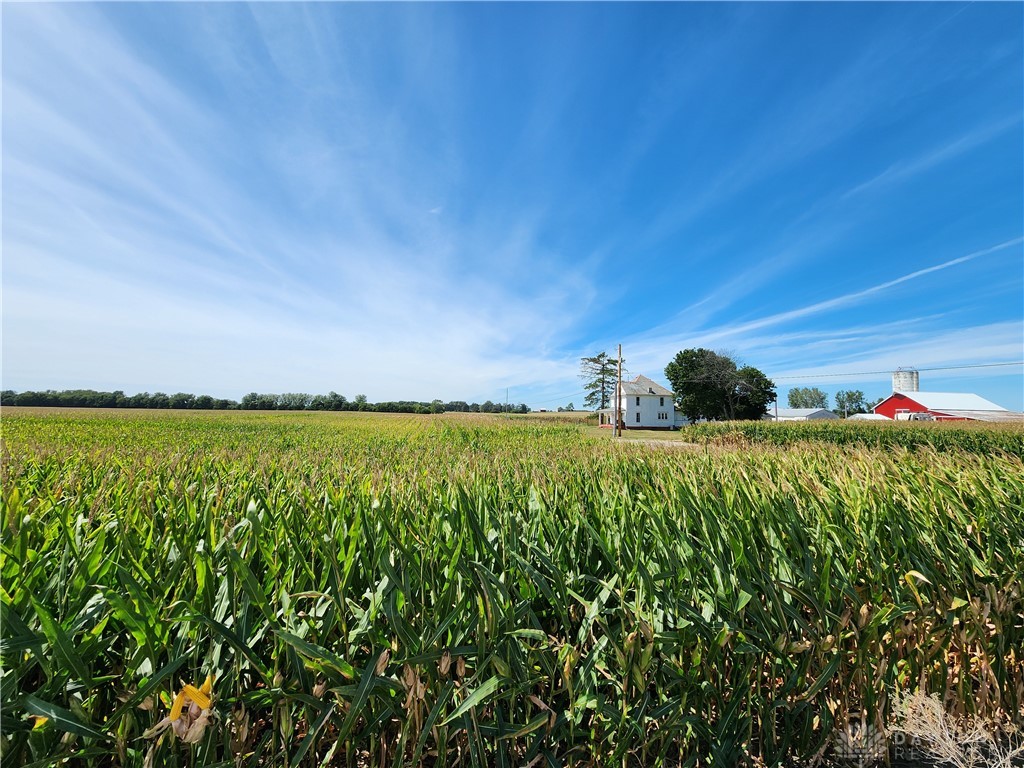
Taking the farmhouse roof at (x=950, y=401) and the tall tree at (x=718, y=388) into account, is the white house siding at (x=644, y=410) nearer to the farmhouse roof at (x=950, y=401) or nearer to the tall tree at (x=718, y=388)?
the tall tree at (x=718, y=388)

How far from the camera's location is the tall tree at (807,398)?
112125mm

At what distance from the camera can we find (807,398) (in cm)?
11300

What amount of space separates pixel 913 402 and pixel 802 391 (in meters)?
65.1

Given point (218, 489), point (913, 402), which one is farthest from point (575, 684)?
point (913, 402)

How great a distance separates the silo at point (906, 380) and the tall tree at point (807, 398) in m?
54.6

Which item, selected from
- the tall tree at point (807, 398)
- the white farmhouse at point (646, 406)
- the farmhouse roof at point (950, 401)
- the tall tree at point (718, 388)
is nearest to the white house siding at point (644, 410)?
the white farmhouse at point (646, 406)

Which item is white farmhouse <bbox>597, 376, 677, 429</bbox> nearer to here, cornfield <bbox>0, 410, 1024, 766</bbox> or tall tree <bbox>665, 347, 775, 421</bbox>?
tall tree <bbox>665, 347, 775, 421</bbox>

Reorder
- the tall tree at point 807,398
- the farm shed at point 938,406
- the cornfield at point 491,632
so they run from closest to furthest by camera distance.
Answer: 1. the cornfield at point 491,632
2. the farm shed at point 938,406
3. the tall tree at point 807,398

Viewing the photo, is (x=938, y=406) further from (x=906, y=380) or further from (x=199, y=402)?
(x=199, y=402)

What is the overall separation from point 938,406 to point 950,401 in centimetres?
463

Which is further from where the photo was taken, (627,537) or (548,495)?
(548,495)

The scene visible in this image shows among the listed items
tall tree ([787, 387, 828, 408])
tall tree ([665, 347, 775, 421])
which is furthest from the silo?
tall tree ([787, 387, 828, 408])

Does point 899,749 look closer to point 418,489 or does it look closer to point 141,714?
point 418,489

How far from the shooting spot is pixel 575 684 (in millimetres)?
1281
